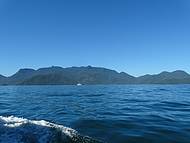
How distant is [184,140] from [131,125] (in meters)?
3.72

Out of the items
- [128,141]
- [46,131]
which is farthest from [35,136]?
[128,141]

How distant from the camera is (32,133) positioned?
26.4ft

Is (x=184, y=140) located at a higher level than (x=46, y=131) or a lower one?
lower

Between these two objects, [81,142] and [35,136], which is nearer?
[35,136]

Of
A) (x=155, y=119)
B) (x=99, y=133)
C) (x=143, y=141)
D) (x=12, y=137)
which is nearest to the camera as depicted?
(x=12, y=137)

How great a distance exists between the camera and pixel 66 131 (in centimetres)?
875

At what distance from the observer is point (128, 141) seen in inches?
488

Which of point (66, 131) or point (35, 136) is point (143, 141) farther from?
point (35, 136)

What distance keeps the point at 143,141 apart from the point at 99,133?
2202 mm

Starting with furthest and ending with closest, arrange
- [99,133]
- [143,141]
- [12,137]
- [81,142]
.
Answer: [99,133]
[143,141]
[81,142]
[12,137]

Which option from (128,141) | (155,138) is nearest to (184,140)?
(155,138)

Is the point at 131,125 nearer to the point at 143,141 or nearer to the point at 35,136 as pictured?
the point at 143,141

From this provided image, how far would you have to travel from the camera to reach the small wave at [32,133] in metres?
7.80

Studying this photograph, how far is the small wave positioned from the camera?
7805 mm
